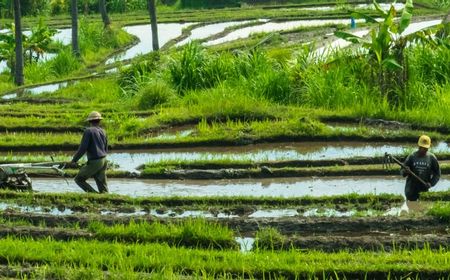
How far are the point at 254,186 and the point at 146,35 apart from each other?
22.9 meters

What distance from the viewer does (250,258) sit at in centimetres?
829

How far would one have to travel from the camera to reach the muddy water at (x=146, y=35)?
97.1 ft

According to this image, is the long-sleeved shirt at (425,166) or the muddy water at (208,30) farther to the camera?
the muddy water at (208,30)

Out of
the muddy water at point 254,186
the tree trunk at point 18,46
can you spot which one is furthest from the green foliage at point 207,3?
the muddy water at point 254,186

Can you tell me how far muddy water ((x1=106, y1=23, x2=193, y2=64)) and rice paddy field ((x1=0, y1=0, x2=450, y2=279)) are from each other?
2.01 m

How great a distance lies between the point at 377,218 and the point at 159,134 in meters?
7.01

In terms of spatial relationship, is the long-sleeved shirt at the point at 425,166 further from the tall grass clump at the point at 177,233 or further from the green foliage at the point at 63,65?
the green foliage at the point at 63,65

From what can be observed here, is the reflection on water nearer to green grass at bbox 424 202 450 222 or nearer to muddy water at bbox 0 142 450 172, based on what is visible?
green grass at bbox 424 202 450 222

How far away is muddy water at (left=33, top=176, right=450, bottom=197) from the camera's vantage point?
1180 centimetres

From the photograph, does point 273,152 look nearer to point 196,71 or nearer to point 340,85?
point 340,85

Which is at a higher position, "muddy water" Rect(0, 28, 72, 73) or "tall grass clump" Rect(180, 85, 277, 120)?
"tall grass clump" Rect(180, 85, 277, 120)

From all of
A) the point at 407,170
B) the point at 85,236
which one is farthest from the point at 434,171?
the point at 85,236

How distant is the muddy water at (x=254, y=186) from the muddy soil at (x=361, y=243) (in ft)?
8.68

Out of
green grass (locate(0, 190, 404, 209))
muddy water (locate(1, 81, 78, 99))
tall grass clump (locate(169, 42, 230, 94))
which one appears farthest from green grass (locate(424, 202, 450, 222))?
muddy water (locate(1, 81, 78, 99))
